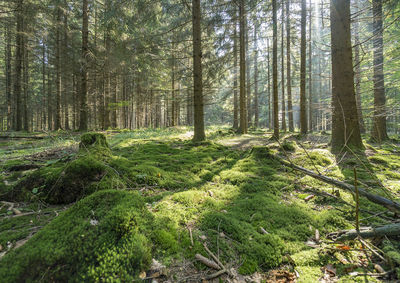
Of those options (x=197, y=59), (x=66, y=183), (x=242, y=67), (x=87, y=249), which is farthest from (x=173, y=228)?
(x=242, y=67)

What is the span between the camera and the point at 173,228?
1.93 metres

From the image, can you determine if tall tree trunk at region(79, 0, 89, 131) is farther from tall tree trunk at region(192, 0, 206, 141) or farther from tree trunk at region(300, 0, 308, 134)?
tree trunk at region(300, 0, 308, 134)

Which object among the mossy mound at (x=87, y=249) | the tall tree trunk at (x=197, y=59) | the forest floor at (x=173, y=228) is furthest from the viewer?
the tall tree trunk at (x=197, y=59)

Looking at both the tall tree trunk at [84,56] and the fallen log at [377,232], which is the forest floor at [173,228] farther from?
the tall tree trunk at [84,56]

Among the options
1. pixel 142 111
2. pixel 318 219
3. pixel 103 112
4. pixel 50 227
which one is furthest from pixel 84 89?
pixel 142 111

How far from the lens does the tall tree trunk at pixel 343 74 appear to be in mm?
4945

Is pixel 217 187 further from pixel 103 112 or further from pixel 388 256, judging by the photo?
pixel 103 112

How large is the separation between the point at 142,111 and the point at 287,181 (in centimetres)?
2671

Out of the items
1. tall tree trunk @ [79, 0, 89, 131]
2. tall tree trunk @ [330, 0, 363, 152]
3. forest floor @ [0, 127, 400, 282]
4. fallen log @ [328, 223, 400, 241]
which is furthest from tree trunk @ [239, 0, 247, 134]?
fallen log @ [328, 223, 400, 241]

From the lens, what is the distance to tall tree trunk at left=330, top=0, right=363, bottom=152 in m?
4.95

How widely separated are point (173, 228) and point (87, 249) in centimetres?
82

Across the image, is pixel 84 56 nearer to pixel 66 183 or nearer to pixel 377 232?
pixel 66 183

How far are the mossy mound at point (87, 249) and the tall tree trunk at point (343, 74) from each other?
18.3 ft

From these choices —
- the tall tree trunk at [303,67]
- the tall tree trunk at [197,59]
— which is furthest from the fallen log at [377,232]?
the tall tree trunk at [303,67]
